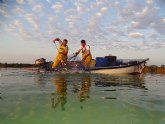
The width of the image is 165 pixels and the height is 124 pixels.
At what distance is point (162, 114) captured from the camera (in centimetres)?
611

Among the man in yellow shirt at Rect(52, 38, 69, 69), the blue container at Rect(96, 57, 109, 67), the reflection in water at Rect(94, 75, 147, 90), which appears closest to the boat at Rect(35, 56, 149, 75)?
the blue container at Rect(96, 57, 109, 67)

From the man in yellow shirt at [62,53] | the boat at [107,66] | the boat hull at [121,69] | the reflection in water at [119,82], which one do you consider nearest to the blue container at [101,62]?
the boat at [107,66]

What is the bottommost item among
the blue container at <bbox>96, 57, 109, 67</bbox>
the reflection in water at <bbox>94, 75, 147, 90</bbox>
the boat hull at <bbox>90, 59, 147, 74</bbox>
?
the reflection in water at <bbox>94, 75, 147, 90</bbox>

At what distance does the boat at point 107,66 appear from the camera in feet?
76.8

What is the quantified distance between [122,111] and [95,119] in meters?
1.02

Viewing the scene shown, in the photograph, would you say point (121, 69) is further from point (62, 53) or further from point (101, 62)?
point (62, 53)

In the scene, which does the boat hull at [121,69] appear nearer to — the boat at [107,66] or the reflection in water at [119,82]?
the boat at [107,66]

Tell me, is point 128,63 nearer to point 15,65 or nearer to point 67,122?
point 67,122

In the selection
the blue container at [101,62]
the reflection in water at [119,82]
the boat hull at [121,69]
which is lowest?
the reflection in water at [119,82]

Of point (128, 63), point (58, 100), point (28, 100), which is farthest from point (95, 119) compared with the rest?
point (128, 63)

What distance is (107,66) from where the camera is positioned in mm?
24812

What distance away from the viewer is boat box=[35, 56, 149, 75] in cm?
2341

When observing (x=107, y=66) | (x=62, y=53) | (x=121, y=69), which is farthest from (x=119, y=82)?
(x=107, y=66)

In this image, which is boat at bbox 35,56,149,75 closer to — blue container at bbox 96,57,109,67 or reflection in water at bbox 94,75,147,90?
blue container at bbox 96,57,109,67
